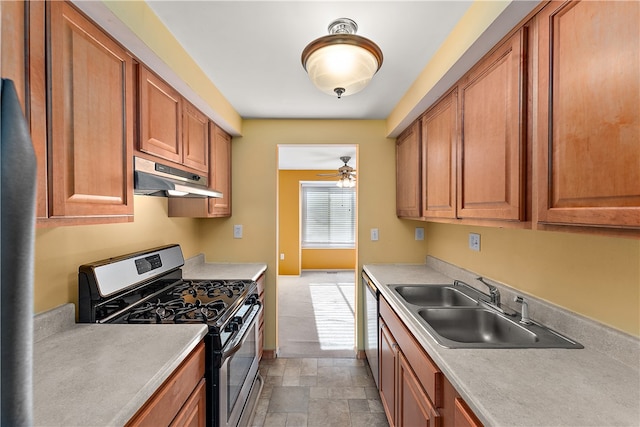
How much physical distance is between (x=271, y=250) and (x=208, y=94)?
1.53m

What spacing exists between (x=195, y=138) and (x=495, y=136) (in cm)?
189

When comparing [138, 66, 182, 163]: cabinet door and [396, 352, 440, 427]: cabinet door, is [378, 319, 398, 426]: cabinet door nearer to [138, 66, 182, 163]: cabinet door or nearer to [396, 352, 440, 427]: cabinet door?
[396, 352, 440, 427]: cabinet door

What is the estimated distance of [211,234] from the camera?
292 cm

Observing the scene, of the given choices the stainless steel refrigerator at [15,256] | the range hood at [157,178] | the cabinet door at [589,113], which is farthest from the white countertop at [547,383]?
the range hood at [157,178]

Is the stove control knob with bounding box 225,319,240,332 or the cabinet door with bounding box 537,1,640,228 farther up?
the cabinet door with bounding box 537,1,640,228

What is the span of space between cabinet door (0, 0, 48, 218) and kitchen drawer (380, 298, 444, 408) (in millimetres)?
1494

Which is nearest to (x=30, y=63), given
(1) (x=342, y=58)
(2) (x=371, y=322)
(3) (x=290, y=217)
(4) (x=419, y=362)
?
(1) (x=342, y=58)

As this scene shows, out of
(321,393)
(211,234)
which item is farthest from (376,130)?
(321,393)

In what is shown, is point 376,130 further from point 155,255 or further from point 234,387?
point 234,387

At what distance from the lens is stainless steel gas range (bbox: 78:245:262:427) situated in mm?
1419

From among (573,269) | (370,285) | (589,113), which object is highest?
(589,113)

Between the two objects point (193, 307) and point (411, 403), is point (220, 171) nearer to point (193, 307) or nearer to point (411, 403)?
point (193, 307)

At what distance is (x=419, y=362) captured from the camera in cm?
132

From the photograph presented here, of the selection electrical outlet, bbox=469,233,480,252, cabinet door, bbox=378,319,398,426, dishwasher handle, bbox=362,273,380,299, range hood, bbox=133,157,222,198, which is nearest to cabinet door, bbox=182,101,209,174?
range hood, bbox=133,157,222,198
